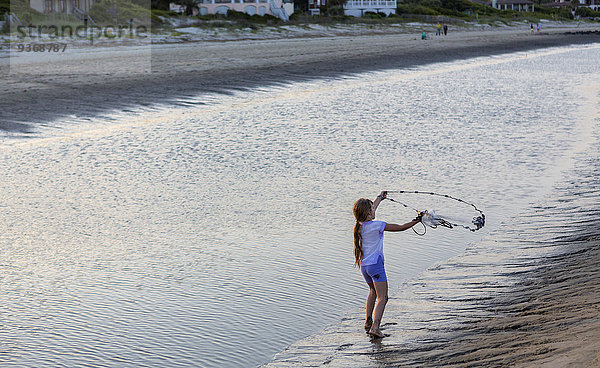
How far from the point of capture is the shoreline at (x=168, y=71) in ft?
65.9

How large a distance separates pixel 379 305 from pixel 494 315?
0.99m

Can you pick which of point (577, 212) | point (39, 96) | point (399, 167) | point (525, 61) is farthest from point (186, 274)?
point (525, 61)

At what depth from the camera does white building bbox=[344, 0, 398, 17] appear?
8700 centimetres

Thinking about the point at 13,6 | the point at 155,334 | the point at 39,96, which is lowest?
the point at 155,334

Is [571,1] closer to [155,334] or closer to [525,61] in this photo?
[525,61]

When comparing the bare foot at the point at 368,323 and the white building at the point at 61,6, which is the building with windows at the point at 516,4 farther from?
the bare foot at the point at 368,323

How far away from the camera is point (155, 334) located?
620 centimetres

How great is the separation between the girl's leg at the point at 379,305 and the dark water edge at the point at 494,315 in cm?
9

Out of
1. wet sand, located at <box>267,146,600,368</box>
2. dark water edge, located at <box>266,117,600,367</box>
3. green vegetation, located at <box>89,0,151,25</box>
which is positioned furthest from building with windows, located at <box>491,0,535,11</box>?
wet sand, located at <box>267,146,600,368</box>

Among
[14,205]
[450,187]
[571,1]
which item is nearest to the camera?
[14,205]

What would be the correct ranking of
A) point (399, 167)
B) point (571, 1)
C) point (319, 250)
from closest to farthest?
1. point (319, 250)
2. point (399, 167)
3. point (571, 1)

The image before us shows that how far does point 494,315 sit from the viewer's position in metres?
6.05

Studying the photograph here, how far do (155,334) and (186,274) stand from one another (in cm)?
153

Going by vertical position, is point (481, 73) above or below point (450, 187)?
above
